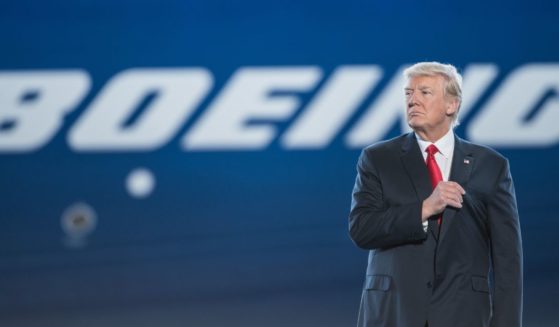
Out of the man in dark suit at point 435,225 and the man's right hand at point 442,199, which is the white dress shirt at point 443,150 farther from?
the man's right hand at point 442,199

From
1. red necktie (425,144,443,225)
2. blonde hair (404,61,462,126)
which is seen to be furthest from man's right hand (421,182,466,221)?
blonde hair (404,61,462,126)

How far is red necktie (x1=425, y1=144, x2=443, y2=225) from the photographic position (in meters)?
2.69

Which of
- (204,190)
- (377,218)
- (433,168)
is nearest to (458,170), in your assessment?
(433,168)

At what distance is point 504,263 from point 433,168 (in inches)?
12.9

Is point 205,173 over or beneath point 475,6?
beneath

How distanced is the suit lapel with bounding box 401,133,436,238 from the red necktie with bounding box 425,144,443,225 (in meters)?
0.03

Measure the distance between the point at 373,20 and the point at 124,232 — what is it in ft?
5.57

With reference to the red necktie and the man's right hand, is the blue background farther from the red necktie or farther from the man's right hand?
the man's right hand

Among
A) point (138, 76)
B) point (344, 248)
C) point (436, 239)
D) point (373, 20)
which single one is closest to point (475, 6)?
point (373, 20)

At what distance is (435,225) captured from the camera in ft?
8.66

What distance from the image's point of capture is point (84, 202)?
16.1 ft

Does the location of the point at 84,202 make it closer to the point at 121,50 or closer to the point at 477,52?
the point at 121,50

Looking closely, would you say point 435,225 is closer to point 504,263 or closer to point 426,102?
point 504,263

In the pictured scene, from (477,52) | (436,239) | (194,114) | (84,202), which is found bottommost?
(436,239)
